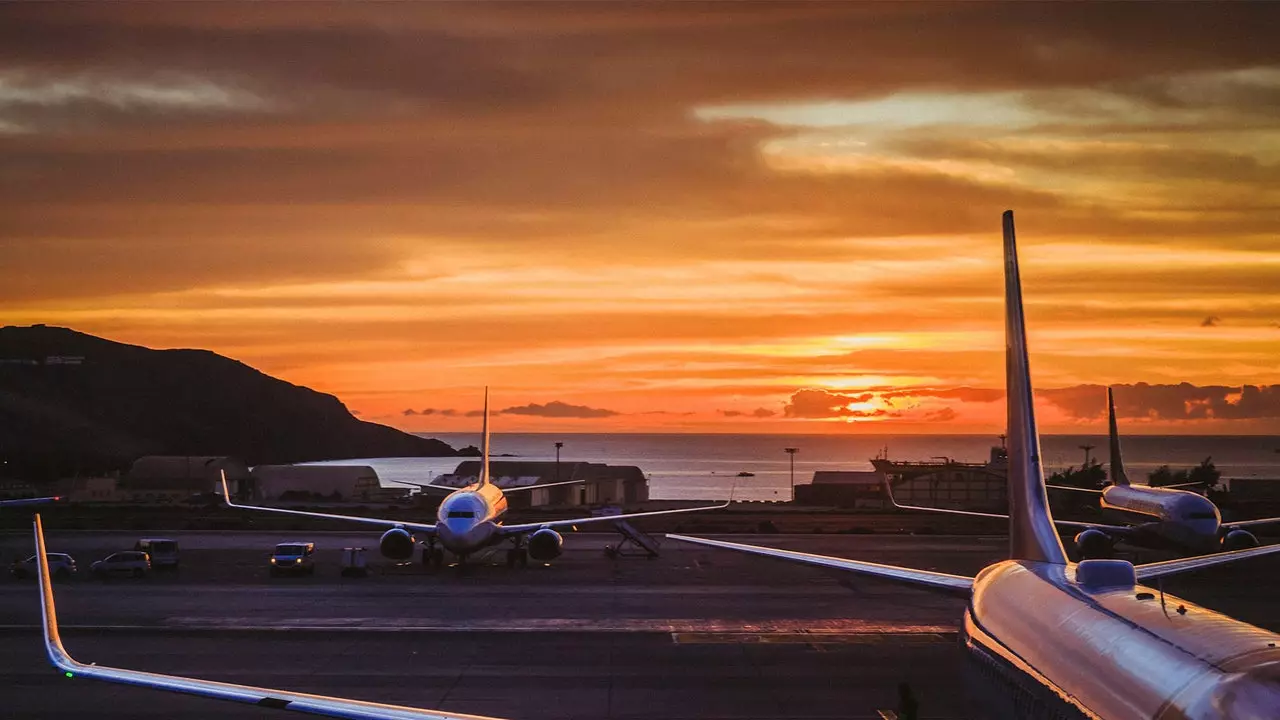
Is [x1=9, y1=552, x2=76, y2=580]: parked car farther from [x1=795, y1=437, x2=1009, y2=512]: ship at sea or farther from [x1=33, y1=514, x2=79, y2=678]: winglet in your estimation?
[x1=795, y1=437, x2=1009, y2=512]: ship at sea

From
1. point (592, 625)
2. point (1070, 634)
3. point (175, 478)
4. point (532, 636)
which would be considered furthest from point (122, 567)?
point (175, 478)

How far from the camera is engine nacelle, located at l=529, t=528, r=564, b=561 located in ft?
199

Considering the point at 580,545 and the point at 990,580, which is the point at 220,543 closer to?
the point at 580,545

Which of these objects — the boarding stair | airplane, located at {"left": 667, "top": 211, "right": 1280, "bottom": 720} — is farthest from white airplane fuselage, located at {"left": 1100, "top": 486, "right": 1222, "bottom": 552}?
airplane, located at {"left": 667, "top": 211, "right": 1280, "bottom": 720}

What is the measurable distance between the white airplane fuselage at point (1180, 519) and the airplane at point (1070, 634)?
33028mm

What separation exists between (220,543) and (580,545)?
24.1m

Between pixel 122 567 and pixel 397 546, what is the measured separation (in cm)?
1356

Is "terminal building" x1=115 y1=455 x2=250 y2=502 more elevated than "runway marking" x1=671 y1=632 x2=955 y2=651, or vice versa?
"terminal building" x1=115 y1=455 x2=250 y2=502

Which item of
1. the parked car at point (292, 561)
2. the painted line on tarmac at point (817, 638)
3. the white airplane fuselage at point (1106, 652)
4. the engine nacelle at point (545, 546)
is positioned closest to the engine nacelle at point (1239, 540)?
the painted line on tarmac at point (817, 638)

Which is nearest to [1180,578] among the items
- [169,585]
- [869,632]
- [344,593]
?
[869,632]

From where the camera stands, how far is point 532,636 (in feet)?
129

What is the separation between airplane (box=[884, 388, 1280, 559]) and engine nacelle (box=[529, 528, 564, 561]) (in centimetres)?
1789

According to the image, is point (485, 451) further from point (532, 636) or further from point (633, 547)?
point (532, 636)

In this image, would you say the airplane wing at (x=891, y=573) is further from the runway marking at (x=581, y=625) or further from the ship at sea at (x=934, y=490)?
the ship at sea at (x=934, y=490)
